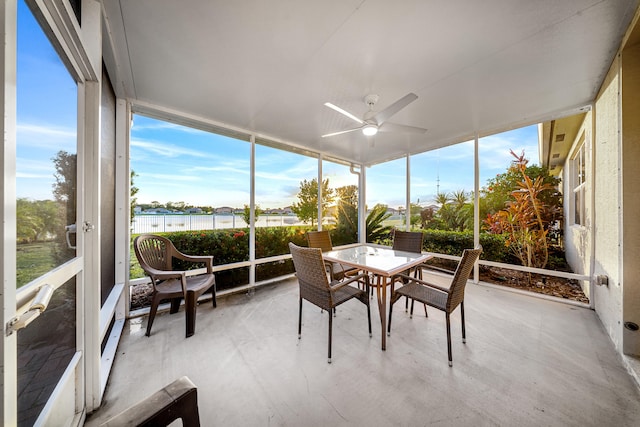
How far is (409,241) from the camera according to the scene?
309 centimetres

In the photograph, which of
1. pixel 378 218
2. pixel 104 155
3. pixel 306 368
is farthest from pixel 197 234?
pixel 378 218

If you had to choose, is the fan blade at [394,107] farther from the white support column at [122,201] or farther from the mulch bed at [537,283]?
the mulch bed at [537,283]

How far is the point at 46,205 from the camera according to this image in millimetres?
994

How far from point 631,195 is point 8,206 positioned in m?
3.75

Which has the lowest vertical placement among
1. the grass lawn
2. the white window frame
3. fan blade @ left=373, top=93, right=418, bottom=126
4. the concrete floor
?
the concrete floor

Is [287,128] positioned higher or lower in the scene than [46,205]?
higher

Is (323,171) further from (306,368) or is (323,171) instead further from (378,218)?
(306,368)

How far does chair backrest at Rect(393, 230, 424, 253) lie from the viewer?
9.82 ft

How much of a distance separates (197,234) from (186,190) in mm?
651

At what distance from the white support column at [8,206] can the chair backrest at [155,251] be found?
1905 mm

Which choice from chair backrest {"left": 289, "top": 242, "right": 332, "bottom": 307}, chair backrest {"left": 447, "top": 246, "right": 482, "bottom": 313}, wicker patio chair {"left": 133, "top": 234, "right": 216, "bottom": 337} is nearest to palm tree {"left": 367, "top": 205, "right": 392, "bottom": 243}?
chair backrest {"left": 447, "top": 246, "right": 482, "bottom": 313}

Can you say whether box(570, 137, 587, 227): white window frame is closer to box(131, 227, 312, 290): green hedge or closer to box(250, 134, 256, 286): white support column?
box(131, 227, 312, 290): green hedge

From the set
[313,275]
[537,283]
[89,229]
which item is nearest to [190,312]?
[89,229]

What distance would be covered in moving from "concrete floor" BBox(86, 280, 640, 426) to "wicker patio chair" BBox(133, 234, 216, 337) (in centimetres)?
26
